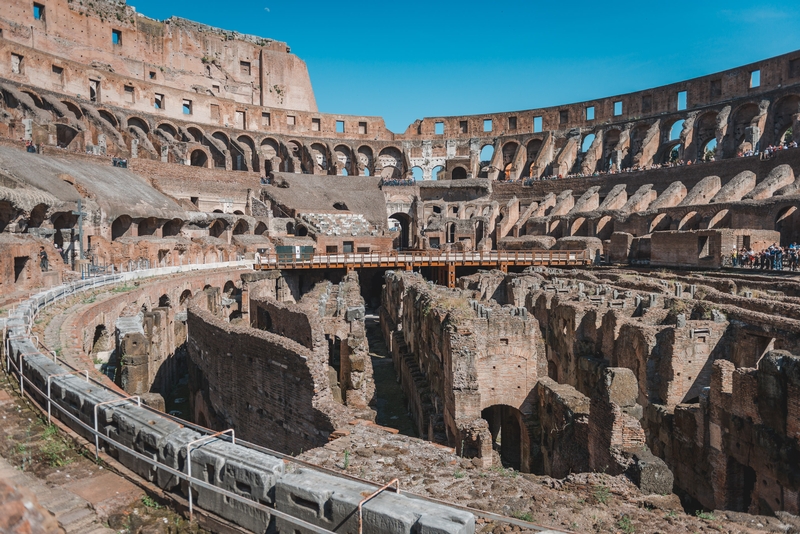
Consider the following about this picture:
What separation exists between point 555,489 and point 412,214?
44.2 metres

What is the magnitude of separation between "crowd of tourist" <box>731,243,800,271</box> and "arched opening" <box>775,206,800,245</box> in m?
4.57

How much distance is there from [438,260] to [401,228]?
2022 cm

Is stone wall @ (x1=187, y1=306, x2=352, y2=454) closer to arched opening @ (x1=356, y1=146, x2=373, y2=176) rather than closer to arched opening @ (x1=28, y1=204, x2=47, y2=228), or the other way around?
arched opening @ (x1=28, y1=204, x2=47, y2=228)

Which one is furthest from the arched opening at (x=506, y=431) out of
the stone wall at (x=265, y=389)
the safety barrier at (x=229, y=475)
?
the safety barrier at (x=229, y=475)

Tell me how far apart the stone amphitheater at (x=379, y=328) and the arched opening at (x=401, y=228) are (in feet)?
1.39

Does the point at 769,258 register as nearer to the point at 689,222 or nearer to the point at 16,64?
the point at 689,222

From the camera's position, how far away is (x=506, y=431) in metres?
11.4

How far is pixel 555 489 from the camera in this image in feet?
18.0

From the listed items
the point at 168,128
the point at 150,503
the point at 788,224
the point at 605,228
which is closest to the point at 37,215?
the point at 150,503

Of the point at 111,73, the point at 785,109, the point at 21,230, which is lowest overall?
the point at 21,230

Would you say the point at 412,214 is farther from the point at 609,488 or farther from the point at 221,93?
the point at 609,488

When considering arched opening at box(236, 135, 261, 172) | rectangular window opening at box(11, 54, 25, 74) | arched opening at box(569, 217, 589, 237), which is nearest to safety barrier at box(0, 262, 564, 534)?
arched opening at box(569, 217, 589, 237)

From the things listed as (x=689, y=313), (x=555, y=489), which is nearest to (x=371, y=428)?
(x=555, y=489)

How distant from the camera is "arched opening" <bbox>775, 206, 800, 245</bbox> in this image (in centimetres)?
2806
